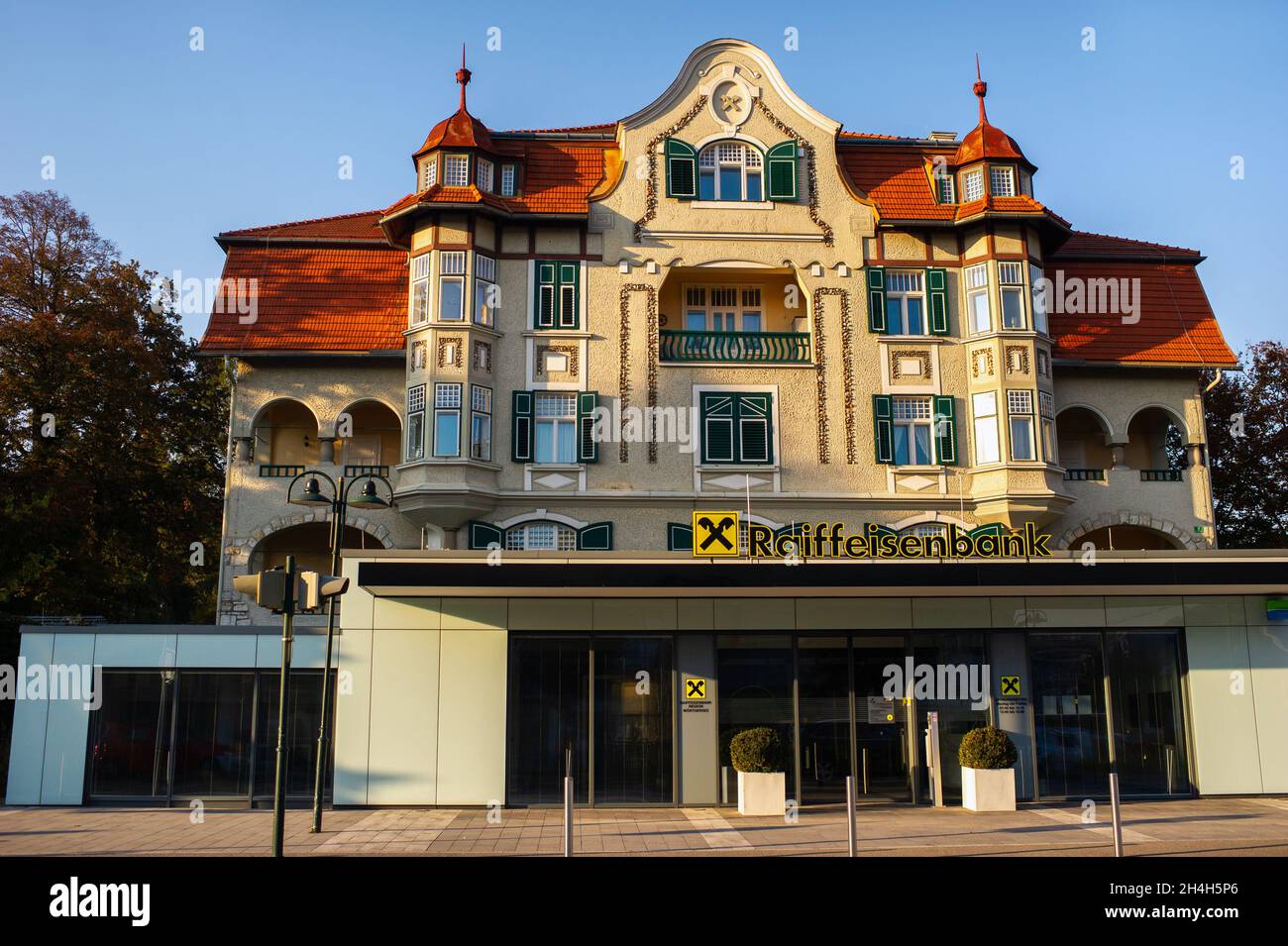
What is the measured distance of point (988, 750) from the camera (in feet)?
64.3

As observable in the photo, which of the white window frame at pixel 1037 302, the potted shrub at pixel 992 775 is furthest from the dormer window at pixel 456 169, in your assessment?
the potted shrub at pixel 992 775

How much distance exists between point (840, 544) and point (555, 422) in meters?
9.87

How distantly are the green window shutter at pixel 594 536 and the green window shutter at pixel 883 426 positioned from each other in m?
7.26

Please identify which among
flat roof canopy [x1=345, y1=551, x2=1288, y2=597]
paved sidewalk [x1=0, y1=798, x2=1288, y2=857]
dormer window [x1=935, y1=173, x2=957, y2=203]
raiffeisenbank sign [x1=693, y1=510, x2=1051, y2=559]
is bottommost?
paved sidewalk [x1=0, y1=798, x2=1288, y2=857]

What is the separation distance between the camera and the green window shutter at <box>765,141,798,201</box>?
29188 mm

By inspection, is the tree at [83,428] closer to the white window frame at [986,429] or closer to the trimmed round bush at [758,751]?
the trimmed round bush at [758,751]

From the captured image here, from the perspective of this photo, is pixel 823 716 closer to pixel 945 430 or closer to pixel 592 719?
pixel 592 719

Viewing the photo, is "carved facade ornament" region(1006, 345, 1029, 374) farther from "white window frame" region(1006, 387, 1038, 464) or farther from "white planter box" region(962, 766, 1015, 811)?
"white planter box" region(962, 766, 1015, 811)

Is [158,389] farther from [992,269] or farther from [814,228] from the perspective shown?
[992,269]

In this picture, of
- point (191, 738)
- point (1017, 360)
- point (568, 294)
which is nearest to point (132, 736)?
point (191, 738)

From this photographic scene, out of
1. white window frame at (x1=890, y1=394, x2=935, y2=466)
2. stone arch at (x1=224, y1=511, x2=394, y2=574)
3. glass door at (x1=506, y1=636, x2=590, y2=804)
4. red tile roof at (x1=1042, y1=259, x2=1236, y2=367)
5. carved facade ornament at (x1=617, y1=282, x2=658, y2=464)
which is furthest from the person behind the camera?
red tile roof at (x1=1042, y1=259, x2=1236, y2=367)

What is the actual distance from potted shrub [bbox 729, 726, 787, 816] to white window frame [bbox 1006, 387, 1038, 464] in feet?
39.5

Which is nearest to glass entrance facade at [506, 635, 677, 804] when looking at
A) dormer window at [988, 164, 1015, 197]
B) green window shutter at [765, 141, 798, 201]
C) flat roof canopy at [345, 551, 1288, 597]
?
flat roof canopy at [345, 551, 1288, 597]

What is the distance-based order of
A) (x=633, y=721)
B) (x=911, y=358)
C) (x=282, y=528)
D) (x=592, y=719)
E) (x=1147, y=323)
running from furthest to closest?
(x=1147, y=323), (x=911, y=358), (x=282, y=528), (x=633, y=721), (x=592, y=719)
